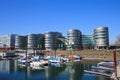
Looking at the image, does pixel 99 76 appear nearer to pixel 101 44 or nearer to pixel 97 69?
pixel 97 69

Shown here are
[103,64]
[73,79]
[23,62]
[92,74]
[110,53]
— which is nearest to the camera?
[73,79]

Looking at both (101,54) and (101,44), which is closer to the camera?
(101,54)

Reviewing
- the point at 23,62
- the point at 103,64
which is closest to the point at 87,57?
the point at 23,62

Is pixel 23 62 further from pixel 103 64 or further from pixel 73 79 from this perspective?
pixel 73 79

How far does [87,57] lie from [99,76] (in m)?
78.4

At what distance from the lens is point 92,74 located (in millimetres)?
62531

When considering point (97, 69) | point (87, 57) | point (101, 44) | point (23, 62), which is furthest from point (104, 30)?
point (97, 69)

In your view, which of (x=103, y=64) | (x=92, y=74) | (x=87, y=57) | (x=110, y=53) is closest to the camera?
(x=92, y=74)

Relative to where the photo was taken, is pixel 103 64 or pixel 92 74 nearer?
pixel 92 74

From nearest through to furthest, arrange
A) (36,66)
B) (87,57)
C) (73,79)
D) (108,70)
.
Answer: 1. (73,79)
2. (108,70)
3. (36,66)
4. (87,57)

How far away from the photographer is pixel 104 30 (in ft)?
652

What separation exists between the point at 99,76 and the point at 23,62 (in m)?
48.3

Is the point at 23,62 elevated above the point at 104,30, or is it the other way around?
the point at 104,30

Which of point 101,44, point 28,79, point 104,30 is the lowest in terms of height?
point 28,79
